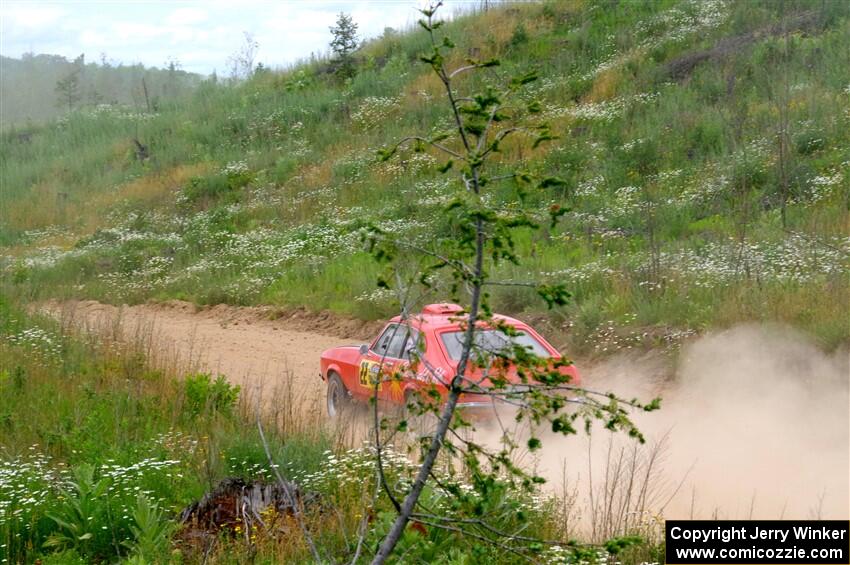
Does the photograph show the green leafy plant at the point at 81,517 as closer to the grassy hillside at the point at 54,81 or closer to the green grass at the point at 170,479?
the green grass at the point at 170,479

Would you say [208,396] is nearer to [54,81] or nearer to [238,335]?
[238,335]

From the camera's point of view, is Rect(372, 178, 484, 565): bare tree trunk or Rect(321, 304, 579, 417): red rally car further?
Rect(321, 304, 579, 417): red rally car

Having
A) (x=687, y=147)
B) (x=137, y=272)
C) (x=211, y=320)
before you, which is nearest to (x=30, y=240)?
(x=137, y=272)

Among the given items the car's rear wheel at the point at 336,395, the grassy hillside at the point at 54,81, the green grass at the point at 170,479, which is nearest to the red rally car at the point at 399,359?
the car's rear wheel at the point at 336,395

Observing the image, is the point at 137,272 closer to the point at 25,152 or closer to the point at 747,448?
the point at 747,448

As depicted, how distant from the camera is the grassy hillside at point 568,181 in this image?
1366 cm

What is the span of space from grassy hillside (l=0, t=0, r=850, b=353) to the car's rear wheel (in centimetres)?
302

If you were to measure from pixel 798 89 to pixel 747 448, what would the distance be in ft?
45.5

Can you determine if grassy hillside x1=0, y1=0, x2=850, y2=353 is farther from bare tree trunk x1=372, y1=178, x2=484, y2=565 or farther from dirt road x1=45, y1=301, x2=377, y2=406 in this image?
bare tree trunk x1=372, y1=178, x2=484, y2=565

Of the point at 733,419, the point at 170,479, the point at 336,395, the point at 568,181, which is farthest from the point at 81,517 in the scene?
the point at 568,181

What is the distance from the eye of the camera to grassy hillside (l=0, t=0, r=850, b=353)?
13.7 meters

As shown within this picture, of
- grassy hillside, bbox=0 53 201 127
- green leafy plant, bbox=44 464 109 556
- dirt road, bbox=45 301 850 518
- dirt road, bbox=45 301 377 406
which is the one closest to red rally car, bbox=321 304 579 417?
dirt road, bbox=45 301 850 518

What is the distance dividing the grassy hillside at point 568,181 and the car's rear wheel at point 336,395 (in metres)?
3.02

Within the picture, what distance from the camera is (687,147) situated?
2088 cm
